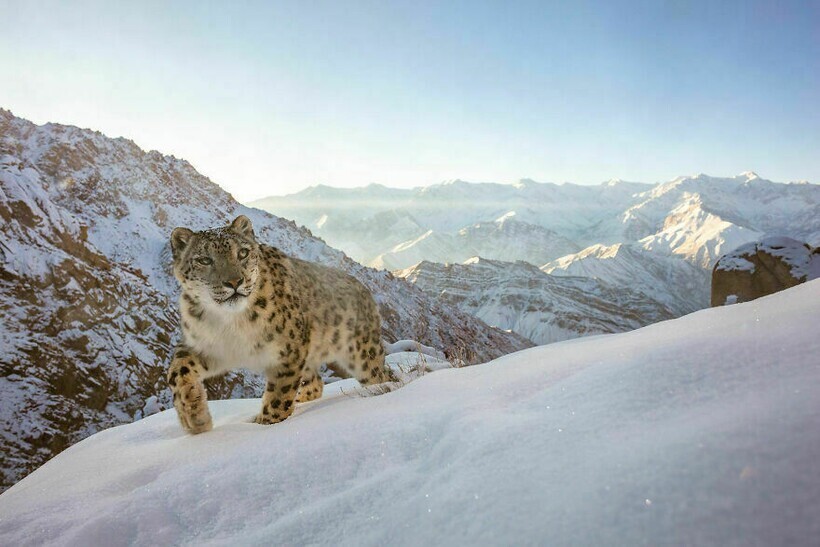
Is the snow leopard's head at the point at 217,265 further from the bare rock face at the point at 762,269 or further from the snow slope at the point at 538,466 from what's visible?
the bare rock face at the point at 762,269

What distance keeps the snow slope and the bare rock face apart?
2619 centimetres

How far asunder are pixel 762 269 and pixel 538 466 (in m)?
30.4

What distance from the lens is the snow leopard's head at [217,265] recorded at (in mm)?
5055

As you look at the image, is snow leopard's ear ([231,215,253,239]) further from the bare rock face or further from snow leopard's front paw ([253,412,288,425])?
the bare rock face

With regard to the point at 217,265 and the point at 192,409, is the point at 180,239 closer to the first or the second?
the point at 217,265

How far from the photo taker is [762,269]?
25.9m

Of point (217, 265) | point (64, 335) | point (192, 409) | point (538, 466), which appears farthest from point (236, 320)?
point (64, 335)

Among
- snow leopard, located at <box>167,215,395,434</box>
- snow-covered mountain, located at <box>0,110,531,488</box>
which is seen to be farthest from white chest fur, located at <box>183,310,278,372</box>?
snow-covered mountain, located at <box>0,110,531,488</box>

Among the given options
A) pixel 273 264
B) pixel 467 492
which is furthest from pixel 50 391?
pixel 467 492

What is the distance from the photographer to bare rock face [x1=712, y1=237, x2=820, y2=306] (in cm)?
2442

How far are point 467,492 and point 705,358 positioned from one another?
4.74 ft

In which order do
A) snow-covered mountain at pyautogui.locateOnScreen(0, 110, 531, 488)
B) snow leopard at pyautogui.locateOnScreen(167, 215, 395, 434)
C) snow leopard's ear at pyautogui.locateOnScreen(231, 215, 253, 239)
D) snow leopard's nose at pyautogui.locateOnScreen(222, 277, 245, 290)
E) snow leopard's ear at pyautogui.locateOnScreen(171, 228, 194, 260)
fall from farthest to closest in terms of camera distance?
snow-covered mountain at pyautogui.locateOnScreen(0, 110, 531, 488), snow leopard's ear at pyautogui.locateOnScreen(231, 215, 253, 239), snow leopard's ear at pyautogui.locateOnScreen(171, 228, 194, 260), snow leopard at pyautogui.locateOnScreen(167, 215, 395, 434), snow leopard's nose at pyautogui.locateOnScreen(222, 277, 245, 290)

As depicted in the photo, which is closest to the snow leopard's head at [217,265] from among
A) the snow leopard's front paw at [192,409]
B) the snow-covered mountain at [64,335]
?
the snow leopard's front paw at [192,409]

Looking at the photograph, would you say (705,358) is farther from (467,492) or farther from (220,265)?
(220,265)
